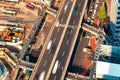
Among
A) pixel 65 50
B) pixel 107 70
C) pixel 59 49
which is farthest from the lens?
pixel 59 49

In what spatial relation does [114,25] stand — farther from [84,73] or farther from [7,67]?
[7,67]

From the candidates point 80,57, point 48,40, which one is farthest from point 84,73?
point 48,40

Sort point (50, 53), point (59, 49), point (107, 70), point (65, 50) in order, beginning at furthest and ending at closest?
point (59, 49) → point (65, 50) → point (50, 53) → point (107, 70)

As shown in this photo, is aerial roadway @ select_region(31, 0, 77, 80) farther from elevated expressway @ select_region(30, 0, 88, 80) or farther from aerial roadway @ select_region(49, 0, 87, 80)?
aerial roadway @ select_region(49, 0, 87, 80)

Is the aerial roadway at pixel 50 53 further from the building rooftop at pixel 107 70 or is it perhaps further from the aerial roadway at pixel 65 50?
the building rooftop at pixel 107 70

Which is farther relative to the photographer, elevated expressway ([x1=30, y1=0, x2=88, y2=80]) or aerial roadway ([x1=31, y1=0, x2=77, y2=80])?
elevated expressway ([x1=30, y1=0, x2=88, y2=80])

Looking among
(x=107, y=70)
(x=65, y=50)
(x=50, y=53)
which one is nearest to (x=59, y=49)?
(x=65, y=50)

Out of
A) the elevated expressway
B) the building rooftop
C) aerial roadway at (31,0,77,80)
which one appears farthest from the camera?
the elevated expressway

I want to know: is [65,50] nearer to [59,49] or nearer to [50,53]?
[59,49]

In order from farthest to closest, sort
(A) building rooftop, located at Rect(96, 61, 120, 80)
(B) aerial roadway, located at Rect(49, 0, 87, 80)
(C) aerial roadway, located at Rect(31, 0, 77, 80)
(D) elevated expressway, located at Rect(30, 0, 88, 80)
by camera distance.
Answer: (D) elevated expressway, located at Rect(30, 0, 88, 80), (B) aerial roadway, located at Rect(49, 0, 87, 80), (C) aerial roadway, located at Rect(31, 0, 77, 80), (A) building rooftop, located at Rect(96, 61, 120, 80)

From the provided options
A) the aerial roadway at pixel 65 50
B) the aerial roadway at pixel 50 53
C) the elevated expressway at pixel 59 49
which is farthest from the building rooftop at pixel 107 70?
the aerial roadway at pixel 50 53

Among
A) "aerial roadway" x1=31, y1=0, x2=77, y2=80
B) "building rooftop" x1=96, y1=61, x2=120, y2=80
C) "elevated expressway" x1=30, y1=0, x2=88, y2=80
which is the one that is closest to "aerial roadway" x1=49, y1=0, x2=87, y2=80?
"elevated expressway" x1=30, y1=0, x2=88, y2=80

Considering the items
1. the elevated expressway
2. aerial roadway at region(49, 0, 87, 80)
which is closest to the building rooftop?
the elevated expressway
